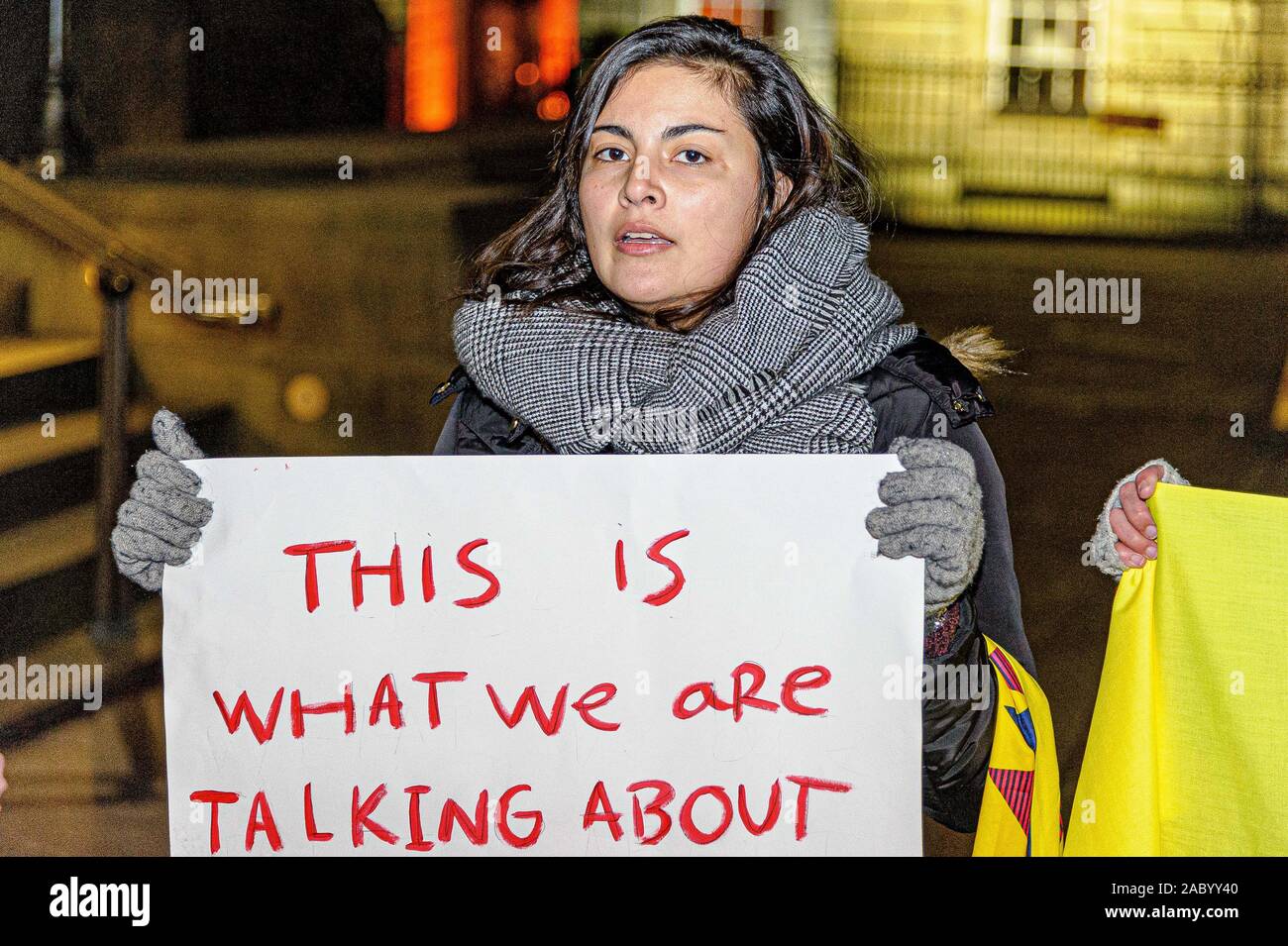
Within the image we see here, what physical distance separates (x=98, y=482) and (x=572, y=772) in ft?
10.9

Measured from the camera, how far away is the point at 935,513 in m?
1.50

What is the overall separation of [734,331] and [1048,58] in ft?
29.3

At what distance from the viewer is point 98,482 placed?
14.5 feet

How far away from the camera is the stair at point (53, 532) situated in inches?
162

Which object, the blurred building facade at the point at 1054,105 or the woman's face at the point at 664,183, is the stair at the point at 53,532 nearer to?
the woman's face at the point at 664,183

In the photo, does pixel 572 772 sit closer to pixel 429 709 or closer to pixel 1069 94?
pixel 429 709

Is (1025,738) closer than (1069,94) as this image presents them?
Yes

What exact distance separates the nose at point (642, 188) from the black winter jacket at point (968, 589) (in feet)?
1.27

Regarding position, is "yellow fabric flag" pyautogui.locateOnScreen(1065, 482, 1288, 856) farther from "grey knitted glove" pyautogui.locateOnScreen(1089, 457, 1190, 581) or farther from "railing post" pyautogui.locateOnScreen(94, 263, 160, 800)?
"railing post" pyautogui.locateOnScreen(94, 263, 160, 800)

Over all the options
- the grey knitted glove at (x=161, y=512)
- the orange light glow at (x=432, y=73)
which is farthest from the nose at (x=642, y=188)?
the orange light glow at (x=432, y=73)

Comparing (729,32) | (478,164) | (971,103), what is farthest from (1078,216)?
(729,32)

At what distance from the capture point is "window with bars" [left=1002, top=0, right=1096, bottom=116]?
31.2 feet

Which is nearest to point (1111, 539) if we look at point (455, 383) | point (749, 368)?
point (749, 368)

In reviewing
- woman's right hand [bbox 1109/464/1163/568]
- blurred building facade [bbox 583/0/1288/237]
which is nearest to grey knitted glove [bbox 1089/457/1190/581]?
woman's right hand [bbox 1109/464/1163/568]
